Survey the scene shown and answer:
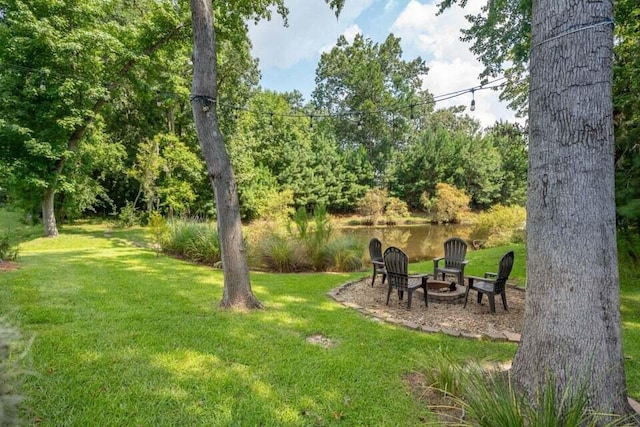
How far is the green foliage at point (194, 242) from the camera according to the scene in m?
7.45

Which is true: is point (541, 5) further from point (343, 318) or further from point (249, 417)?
point (343, 318)

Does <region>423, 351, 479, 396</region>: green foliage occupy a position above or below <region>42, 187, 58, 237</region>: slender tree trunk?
below

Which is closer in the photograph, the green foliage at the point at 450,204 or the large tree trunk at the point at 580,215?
the large tree trunk at the point at 580,215

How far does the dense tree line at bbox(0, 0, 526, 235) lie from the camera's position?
9.59 metres

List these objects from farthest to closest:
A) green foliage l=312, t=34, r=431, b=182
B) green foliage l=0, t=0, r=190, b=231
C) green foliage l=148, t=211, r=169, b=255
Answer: green foliage l=312, t=34, r=431, b=182, green foliage l=0, t=0, r=190, b=231, green foliage l=148, t=211, r=169, b=255

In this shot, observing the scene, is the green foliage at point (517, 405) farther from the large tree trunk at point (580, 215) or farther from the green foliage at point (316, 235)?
the green foliage at point (316, 235)

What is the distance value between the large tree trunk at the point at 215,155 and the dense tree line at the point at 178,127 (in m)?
0.95

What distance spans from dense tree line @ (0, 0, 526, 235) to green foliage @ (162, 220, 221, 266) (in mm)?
2946

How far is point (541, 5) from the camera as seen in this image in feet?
6.70

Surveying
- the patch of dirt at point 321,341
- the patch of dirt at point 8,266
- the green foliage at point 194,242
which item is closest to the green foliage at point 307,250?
the green foliage at point 194,242

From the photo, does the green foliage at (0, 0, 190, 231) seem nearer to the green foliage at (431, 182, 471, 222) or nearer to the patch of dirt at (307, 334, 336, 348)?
the patch of dirt at (307, 334, 336, 348)

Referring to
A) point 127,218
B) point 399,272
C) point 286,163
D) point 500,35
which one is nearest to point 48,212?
point 127,218

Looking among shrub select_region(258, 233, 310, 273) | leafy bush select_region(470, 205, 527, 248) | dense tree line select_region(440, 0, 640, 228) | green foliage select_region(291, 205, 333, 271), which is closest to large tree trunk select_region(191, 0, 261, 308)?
shrub select_region(258, 233, 310, 273)

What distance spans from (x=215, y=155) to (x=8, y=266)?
4718mm
